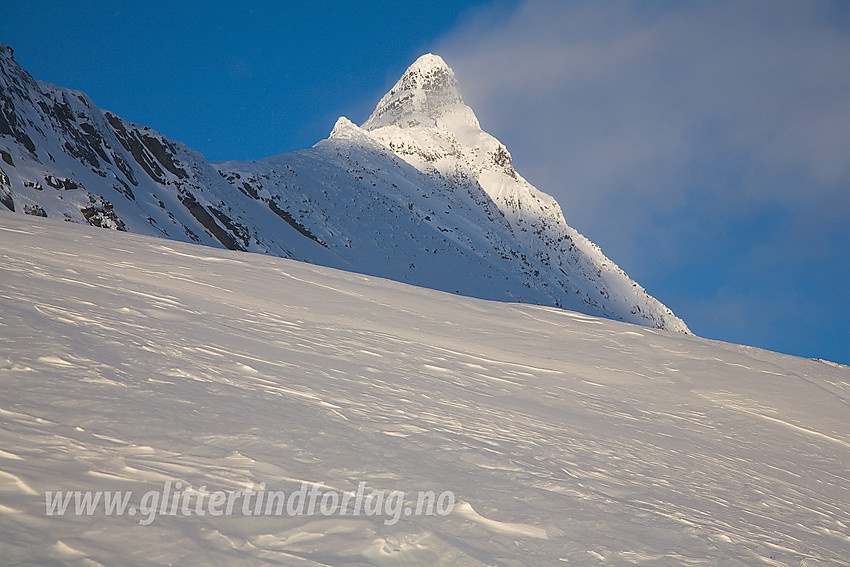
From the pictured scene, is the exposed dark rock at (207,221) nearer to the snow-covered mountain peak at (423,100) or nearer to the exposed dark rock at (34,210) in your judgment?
the exposed dark rock at (34,210)

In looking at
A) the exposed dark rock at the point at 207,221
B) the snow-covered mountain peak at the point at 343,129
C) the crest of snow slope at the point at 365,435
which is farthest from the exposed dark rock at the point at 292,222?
the crest of snow slope at the point at 365,435

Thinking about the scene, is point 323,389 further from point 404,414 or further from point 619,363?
point 619,363

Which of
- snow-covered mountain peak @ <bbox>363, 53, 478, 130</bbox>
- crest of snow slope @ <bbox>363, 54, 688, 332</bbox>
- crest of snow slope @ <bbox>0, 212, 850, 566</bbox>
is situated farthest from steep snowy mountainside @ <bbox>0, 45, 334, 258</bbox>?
snow-covered mountain peak @ <bbox>363, 53, 478, 130</bbox>

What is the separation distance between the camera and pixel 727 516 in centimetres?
346

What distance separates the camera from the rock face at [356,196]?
2569 cm

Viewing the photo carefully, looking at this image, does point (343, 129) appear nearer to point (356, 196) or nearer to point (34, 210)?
point (356, 196)

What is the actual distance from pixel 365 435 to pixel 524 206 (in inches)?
4379

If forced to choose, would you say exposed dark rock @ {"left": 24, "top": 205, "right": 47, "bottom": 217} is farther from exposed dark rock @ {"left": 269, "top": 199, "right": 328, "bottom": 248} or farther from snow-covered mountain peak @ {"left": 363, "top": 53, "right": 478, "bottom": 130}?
snow-covered mountain peak @ {"left": 363, "top": 53, "right": 478, "bottom": 130}

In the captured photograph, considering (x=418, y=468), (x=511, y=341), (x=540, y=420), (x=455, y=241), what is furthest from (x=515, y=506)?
(x=455, y=241)

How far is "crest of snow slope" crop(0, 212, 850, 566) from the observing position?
2318 mm

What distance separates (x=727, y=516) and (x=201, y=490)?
2908 millimetres

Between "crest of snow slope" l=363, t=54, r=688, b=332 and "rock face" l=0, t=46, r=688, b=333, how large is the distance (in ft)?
1.31

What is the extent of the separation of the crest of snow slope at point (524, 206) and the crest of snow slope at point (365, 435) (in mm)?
76840

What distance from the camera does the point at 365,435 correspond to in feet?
11.3
